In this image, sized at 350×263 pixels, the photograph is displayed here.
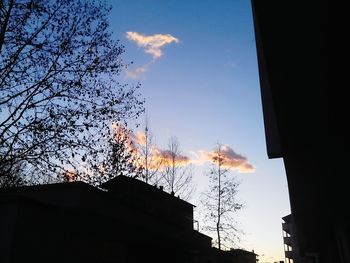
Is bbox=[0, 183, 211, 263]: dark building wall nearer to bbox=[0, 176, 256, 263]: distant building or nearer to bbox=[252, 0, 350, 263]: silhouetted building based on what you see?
bbox=[0, 176, 256, 263]: distant building

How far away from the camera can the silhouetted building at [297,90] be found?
2518 mm

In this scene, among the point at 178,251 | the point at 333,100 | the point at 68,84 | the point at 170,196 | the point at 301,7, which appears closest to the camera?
the point at 301,7

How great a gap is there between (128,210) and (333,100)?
38.9ft

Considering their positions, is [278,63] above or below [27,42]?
below

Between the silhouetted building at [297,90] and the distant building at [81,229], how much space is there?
737cm

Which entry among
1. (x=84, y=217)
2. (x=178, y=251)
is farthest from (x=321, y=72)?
(x=178, y=251)

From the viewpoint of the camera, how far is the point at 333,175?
692 centimetres

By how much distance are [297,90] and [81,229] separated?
10649 millimetres

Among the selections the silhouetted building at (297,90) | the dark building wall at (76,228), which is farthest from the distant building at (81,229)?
the silhouetted building at (297,90)

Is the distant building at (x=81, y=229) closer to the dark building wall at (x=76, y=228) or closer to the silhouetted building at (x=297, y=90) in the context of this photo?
the dark building wall at (x=76, y=228)

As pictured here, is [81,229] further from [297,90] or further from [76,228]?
[297,90]

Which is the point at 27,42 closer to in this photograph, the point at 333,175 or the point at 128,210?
the point at 128,210

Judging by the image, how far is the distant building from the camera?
392 inches

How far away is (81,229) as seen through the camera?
12227 mm
